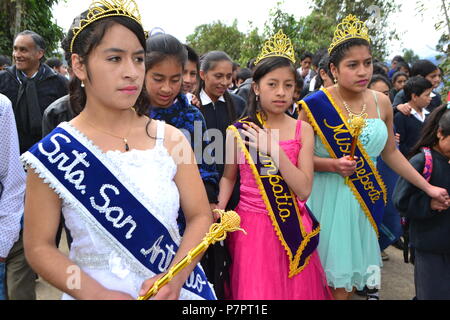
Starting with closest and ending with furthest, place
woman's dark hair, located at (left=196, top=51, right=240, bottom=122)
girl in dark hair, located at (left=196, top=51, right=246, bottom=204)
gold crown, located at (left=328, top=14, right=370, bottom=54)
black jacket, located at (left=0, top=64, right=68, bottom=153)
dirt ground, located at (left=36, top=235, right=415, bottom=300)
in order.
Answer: gold crown, located at (left=328, top=14, right=370, bottom=54) → dirt ground, located at (left=36, top=235, right=415, bottom=300) → girl in dark hair, located at (left=196, top=51, right=246, bottom=204) → woman's dark hair, located at (left=196, top=51, right=240, bottom=122) → black jacket, located at (left=0, top=64, right=68, bottom=153)

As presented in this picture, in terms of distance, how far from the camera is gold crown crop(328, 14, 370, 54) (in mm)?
2916

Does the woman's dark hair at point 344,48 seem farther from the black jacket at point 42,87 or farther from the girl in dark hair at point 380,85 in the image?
the black jacket at point 42,87

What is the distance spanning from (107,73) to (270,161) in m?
1.34

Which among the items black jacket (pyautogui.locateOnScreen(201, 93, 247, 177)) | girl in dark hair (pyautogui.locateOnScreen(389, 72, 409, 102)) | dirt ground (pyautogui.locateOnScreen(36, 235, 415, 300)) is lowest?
dirt ground (pyautogui.locateOnScreen(36, 235, 415, 300))

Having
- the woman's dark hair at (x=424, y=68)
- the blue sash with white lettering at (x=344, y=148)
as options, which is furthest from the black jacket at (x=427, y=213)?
the woman's dark hair at (x=424, y=68)

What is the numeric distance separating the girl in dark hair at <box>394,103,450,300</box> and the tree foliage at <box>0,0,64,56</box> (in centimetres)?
1468

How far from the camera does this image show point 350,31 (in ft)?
9.63

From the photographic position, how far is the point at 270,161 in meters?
2.52

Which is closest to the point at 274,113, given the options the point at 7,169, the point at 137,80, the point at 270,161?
the point at 270,161

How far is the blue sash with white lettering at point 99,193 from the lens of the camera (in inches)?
53.5

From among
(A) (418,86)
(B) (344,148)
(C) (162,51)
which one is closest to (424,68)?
(A) (418,86)

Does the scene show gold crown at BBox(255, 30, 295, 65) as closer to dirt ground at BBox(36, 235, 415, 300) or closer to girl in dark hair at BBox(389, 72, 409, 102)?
dirt ground at BBox(36, 235, 415, 300)

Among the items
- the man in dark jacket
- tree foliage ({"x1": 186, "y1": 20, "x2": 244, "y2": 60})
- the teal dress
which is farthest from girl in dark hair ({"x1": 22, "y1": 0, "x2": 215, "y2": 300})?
tree foliage ({"x1": 186, "y1": 20, "x2": 244, "y2": 60})

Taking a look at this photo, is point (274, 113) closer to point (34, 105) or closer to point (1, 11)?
point (34, 105)
